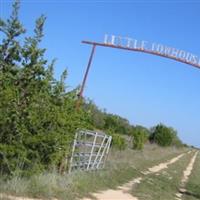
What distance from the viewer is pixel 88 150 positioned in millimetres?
21109

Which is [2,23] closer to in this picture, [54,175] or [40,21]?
[40,21]

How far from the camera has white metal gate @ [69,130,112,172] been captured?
727 inches

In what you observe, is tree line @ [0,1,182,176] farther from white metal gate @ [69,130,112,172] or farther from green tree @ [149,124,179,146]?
green tree @ [149,124,179,146]

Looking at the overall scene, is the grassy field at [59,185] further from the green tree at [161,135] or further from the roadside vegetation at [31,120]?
the green tree at [161,135]

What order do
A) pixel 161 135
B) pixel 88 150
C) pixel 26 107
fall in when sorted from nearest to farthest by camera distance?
pixel 26 107
pixel 88 150
pixel 161 135

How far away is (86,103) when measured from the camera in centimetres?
2028

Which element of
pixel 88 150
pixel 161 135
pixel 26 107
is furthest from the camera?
pixel 161 135

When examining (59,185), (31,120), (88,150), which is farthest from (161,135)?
(31,120)

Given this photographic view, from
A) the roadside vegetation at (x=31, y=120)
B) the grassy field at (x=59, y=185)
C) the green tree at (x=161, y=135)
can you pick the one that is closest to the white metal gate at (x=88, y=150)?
the grassy field at (x=59, y=185)

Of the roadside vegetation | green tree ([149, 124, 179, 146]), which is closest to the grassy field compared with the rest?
the roadside vegetation

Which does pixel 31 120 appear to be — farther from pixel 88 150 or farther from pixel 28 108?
pixel 88 150

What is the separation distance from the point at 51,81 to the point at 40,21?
177 centimetres

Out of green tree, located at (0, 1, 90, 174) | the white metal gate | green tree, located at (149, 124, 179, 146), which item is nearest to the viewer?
green tree, located at (0, 1, 90, 174)

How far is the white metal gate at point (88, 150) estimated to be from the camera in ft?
60.5
